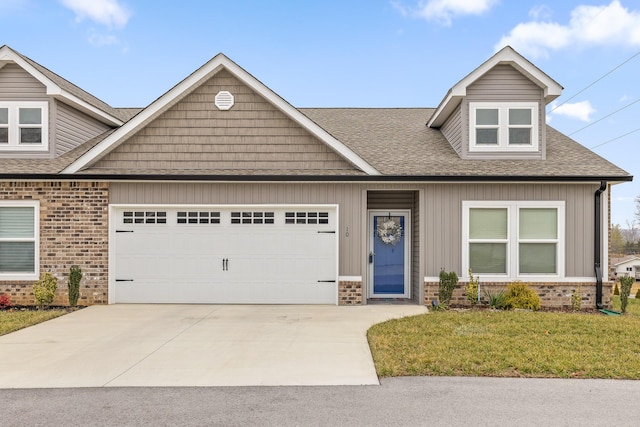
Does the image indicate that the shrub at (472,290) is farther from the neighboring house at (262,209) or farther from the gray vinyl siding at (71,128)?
the gray vinyl siding at (71,128)

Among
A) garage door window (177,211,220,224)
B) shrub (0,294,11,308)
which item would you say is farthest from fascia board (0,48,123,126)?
shrub (0,294,11,308)

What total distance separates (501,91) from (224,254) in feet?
27.0

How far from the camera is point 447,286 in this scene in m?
11.0

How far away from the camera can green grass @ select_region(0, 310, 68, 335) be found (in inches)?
353

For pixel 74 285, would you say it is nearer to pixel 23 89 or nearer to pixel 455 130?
pixel 23 89

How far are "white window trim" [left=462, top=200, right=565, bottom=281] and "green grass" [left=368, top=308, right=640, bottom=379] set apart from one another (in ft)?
5.01

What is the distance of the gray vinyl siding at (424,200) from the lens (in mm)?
11453

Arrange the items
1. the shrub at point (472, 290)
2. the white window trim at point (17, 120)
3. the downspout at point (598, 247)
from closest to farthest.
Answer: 1. the shrub at point (472, 290)
2. the downspout at point (598, 247)
3. the white window trim at point (17, 120)

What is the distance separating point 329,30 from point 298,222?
1877 cm

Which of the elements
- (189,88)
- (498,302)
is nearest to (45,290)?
(189,88)

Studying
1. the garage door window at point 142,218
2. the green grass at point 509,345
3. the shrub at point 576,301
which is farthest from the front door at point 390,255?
the garage door window at point 142,218

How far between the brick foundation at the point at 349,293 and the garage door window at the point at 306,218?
1.58 meters

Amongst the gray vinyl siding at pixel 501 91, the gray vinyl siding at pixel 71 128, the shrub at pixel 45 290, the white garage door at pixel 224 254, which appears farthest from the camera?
the gray vinyl siding at pixel 71 128

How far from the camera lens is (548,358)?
6.74 metres
